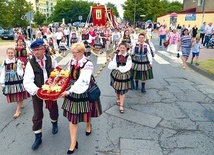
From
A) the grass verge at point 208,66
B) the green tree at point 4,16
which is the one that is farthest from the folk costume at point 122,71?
the green tree at point 4,16

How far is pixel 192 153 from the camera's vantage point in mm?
3740

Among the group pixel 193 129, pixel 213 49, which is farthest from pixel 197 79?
pixel 213 49

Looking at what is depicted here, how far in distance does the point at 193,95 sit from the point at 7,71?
16.6ft

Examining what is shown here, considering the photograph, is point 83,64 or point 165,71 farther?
point 165,71

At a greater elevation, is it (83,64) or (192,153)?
(83,64)

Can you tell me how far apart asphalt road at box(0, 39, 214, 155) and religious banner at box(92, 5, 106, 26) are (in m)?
19.1

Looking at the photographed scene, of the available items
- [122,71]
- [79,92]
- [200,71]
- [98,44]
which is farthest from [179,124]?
[98,44]

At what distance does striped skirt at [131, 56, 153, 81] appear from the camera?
6477 mm

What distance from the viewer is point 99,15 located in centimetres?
2489

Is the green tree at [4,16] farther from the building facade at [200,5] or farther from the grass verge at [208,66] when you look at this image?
the building facade at [200,5]

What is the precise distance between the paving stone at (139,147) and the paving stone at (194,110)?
62.1 inches

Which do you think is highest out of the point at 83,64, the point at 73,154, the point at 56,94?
the point at 83,64

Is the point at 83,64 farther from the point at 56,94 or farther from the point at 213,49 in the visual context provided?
the point at 213,49

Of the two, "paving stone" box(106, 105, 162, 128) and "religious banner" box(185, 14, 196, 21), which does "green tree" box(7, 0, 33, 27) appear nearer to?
"religious banner" box(185, 14, 196, 21)
